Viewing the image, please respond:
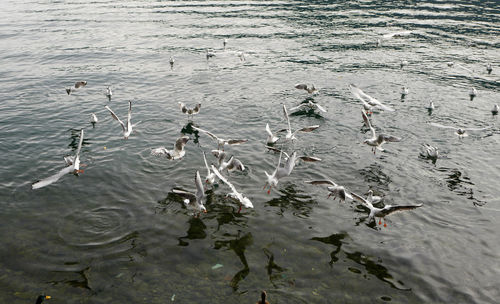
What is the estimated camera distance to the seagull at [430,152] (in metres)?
16.6

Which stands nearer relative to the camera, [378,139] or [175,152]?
[175,152]

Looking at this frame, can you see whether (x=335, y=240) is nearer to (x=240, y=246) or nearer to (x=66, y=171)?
(x=240, y=246)

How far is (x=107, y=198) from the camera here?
13.8 metres

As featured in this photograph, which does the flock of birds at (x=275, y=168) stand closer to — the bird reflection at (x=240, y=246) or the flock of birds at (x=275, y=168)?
the flock of birds at (x=275, y=168)

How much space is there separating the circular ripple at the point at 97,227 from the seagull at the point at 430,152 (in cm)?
1418

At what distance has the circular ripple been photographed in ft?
37.8

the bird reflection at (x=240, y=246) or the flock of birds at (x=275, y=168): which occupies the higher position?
the flock of birds at (x=275, y=168)

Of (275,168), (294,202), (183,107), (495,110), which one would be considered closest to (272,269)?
(294,202)

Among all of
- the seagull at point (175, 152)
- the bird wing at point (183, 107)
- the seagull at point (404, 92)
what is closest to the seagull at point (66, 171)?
the seagull at point (175, 152)

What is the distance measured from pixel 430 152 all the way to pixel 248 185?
9316 mm

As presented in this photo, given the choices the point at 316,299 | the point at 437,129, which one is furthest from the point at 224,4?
the point at 316,299

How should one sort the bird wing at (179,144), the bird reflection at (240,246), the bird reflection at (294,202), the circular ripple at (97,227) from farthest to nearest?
the bird wing at (179,144) → the bird reflection at (294,202) → the circular ripple at (97,227) → the bird reflection at (240,246)

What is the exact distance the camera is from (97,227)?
1216 cm

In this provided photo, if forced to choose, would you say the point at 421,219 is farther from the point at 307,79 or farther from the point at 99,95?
the point at 99,95
